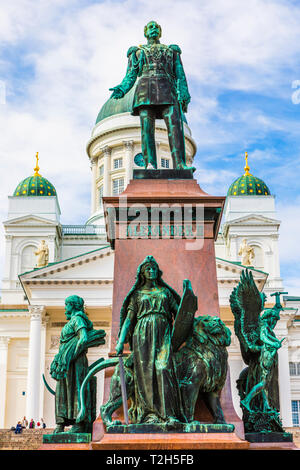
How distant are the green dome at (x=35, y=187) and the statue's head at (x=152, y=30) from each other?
52.7 m

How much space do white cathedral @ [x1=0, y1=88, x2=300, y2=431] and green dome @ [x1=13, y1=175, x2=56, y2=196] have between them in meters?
0.09

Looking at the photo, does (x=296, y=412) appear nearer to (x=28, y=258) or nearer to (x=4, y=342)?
(x=4, y=342)

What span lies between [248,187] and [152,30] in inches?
2059

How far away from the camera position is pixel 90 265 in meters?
51.2

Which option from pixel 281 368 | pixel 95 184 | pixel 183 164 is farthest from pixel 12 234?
pixel 183 164

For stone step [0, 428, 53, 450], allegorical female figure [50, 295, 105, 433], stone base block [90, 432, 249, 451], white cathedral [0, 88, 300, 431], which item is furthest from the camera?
white cathedral [0, 88, 300, 431]

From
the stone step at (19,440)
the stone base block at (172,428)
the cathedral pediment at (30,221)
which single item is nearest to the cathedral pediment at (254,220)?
the cathedral pediment at (30,221)

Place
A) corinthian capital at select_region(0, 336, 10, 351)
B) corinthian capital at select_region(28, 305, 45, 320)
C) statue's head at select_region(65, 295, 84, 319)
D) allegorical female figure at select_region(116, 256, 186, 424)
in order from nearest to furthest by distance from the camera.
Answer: allegorical female figure at select_region(116, 256, 186, 424)
statue's head at select_region(65, 295, 84, 319)
corinthian capital at select_region(28, 305, 45, 320)
corinthian capital at select_region(0, 336, 10, 351)

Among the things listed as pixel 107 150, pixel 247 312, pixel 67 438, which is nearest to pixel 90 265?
pixel 107 150

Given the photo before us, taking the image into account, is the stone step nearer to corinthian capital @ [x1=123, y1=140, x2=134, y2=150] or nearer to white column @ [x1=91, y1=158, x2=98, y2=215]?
white column @ [x1=91, y1=158, x2=98, y2=215]

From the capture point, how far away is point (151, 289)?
723 cm

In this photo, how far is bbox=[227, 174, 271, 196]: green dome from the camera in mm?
60594

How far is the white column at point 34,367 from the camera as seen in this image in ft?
152

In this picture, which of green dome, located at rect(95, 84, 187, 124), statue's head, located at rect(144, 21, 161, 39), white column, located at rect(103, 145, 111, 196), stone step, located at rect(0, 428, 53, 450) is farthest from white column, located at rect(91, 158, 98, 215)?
statue's head, located at rect(144, 21, 161, 39)
